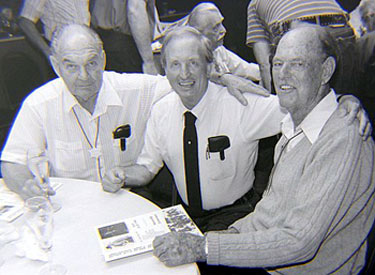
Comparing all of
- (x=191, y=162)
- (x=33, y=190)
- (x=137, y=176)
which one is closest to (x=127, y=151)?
(x=137, y=176)

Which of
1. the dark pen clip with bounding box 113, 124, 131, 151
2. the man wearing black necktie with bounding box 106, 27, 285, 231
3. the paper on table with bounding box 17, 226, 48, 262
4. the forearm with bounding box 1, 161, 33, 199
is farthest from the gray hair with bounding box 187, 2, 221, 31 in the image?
the paper on table with bounding box 17, 226, 48, 262

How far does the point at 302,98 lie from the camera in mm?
1464

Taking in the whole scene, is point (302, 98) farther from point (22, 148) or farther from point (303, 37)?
point (22, 148)

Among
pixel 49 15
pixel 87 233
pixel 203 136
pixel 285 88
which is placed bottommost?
pixel 87 233

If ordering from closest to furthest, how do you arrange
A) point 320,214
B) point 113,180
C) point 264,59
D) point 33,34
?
point 320,214, point 113,180, point 33,34, point 264,59

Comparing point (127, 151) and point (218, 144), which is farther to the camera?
point (127, 151)

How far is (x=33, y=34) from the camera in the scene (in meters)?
2.43

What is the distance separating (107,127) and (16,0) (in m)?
1.14

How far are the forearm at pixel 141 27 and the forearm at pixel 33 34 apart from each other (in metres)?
0.66

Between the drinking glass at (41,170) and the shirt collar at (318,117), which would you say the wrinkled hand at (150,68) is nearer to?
the drinking glass at (41,170)

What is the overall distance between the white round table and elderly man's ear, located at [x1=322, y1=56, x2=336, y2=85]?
95cm

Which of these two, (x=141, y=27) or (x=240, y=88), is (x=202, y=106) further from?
(x=141, y=27)

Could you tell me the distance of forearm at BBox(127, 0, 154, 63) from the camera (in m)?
2.47

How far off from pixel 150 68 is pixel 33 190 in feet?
4.35
